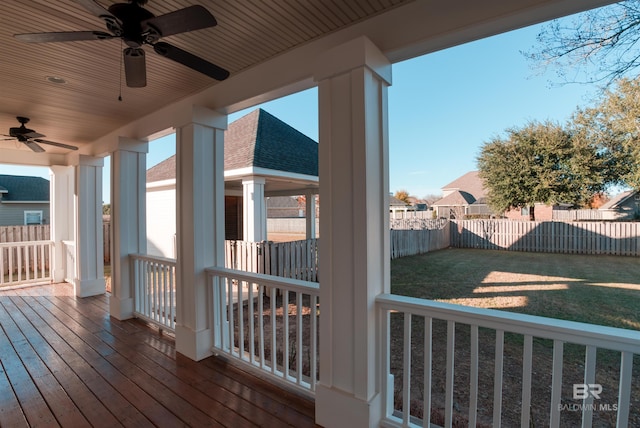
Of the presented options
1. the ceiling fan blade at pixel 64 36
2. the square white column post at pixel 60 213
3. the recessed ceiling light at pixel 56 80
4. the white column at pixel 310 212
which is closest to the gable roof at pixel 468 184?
the white column at pixel 310 212

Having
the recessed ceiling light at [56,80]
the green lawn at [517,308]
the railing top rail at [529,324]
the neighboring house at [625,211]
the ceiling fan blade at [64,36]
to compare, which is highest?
the recessed ceiling light at [56,80]

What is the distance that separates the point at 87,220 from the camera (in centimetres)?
520

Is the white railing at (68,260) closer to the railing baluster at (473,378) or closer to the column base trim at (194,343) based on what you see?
the column base trim at (194,343)

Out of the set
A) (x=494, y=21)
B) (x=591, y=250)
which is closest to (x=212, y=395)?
(x=494, y=21)

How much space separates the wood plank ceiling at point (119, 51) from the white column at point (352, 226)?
312 millimetres

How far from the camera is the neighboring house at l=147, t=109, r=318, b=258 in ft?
22.1

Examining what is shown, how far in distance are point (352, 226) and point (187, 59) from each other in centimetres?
143

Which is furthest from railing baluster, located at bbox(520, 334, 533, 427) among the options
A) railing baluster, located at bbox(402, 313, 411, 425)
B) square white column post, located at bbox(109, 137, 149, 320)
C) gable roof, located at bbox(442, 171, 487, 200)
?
gable roof, located at bbox(442, 171, 487, 200)

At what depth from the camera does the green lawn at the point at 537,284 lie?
452 cm

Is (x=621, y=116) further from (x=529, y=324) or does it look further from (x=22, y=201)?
(x=22, y=201)

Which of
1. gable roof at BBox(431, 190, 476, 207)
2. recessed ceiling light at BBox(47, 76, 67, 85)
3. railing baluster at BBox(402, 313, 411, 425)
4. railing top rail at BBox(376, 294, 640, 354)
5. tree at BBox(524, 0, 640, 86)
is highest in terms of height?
tree at BBox(524, 0, 640, 86)

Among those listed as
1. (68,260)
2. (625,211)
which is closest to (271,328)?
(68,260)

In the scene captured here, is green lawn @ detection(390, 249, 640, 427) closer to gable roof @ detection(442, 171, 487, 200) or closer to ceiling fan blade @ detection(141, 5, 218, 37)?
ceiling fan blade @ detection(141, 5, 218, 37)

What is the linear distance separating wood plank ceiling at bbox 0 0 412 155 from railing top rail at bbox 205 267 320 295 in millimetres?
1783
